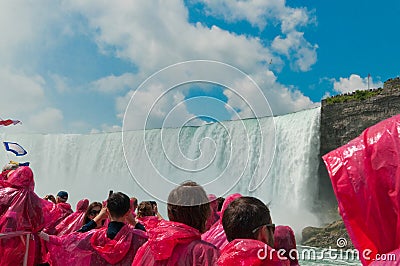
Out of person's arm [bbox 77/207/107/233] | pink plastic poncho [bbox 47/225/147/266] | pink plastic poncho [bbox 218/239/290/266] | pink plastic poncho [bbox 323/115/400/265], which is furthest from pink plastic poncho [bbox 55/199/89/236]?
pink plastic poncho [bbox 323/115/400/265]

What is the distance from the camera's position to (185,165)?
2.85 m

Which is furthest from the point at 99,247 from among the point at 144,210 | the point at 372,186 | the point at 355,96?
the point at 355,96

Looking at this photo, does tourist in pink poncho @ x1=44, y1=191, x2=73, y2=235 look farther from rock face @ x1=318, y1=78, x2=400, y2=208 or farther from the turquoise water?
rock face @ x1=318, y1=78, x2=400, y2=208

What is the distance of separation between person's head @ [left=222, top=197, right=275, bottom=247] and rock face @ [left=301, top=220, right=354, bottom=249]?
19.0 meters

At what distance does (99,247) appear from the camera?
11.6 ft

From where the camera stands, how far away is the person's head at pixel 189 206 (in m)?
2.39

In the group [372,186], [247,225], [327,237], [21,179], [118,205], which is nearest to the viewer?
[372,186]

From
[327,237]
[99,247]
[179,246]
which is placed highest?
[327,237]

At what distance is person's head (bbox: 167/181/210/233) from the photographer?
2387 millimetres

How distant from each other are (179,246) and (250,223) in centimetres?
49

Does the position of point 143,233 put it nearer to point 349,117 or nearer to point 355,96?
point 349,117

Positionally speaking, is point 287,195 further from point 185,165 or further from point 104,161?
point 185,165

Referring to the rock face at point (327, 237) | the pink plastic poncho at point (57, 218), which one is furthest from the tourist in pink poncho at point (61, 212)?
the rock face at point (327, 237)

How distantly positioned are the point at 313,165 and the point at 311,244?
7285 mm
